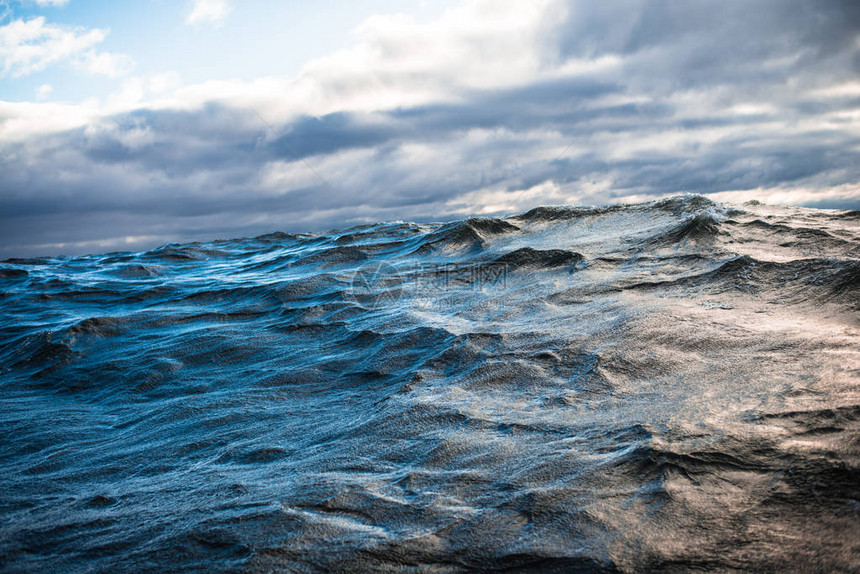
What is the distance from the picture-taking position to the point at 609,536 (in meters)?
2.08

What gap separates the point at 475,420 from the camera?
3299mm

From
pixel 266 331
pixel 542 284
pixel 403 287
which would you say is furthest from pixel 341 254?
pixel 542 284

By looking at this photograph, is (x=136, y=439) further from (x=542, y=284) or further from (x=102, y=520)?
(x=542, y=284)

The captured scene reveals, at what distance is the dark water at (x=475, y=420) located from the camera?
217 cm

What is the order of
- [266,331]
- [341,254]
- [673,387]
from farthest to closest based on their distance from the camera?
1. [341,254]
2. [266,331]
3. [673,387]

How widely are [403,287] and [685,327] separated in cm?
388

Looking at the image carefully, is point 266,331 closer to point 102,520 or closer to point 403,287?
point 403,287

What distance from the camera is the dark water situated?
217cm

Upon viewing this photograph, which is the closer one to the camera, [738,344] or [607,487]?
[607,487]

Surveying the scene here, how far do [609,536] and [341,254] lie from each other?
8.57 m

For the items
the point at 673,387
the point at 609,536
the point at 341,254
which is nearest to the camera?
the point at 609,536

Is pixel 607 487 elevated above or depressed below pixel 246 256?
below

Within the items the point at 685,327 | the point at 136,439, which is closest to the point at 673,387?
the point at 685,327

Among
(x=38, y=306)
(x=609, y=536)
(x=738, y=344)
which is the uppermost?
(x=38, y=306)
